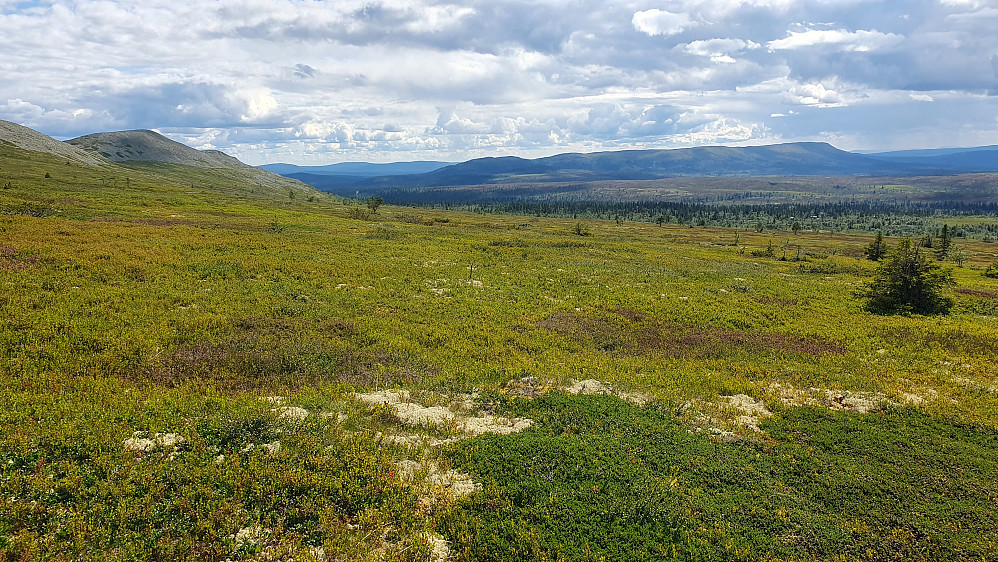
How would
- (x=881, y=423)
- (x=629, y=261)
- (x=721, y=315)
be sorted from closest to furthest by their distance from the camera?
(x=881, y=423)
(x=721, y=315)
(x=629, y=261)

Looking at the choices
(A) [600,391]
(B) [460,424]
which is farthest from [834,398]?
(B) [460,424]

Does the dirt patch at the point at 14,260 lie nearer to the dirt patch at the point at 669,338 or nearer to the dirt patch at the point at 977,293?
the dirt patch at the point at 669,338

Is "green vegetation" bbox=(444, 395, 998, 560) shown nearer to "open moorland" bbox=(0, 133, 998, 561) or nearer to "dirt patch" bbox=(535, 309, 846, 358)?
"open moorland" bbox=(0, 133, 998, 561)

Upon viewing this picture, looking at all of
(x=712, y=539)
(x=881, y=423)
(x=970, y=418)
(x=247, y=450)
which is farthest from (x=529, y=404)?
(x=970, y=418)

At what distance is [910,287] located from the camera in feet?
116

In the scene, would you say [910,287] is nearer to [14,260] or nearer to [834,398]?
[834,398]

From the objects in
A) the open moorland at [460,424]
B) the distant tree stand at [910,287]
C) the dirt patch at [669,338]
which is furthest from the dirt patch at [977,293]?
the dirt patch at [669,338]

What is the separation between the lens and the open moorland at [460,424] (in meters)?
9.62

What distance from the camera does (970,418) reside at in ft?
53.2

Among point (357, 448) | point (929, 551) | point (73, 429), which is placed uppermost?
point (73, 429)

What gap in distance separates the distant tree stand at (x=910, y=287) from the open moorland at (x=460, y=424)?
2.95 m

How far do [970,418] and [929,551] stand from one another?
31.8ft

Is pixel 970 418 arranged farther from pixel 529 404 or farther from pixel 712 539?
pixel 529 404

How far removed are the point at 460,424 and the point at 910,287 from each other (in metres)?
39.3
